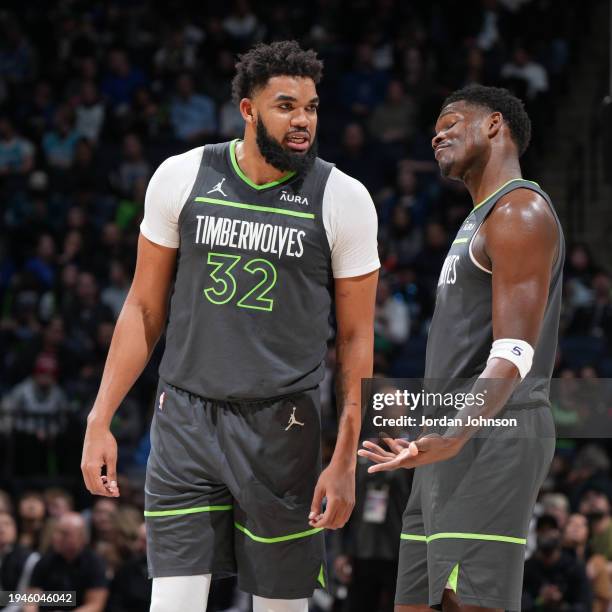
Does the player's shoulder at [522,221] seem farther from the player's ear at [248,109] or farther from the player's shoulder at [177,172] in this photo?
the player's shoulder at [177,172]

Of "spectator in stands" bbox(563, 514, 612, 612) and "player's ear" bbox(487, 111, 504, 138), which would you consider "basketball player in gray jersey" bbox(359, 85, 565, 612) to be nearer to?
"player's ear" bbox(487, 111, 504, 138)

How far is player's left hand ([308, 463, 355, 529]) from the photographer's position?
3723 millimetres

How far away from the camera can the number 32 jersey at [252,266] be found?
3.85 metres

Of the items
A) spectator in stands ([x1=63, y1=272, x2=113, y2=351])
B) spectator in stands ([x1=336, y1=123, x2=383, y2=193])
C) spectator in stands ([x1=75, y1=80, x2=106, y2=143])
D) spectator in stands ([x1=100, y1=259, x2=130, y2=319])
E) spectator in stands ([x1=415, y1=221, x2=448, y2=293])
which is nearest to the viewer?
spectator in stands ([x1=63, y1=272, x2=113, y2=351])

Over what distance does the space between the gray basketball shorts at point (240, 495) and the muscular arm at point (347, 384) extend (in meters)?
0.14

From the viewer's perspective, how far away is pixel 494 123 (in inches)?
159

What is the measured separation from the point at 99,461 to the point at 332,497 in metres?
0.77

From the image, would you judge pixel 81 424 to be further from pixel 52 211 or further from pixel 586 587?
pixel 586 587

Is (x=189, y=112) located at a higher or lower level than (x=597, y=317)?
higher

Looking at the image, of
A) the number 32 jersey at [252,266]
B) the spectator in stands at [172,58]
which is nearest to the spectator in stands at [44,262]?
the spectator in stands at [172,58]

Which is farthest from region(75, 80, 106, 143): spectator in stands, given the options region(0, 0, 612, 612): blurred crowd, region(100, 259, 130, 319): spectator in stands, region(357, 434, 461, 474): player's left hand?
region(357, 434, 461, 474): player's left hand

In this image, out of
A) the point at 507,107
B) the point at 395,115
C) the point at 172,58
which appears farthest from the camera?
the point at 172,58

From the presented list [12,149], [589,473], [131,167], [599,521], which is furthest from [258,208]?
[12,149]

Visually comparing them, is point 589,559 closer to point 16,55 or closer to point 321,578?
point 321,578
